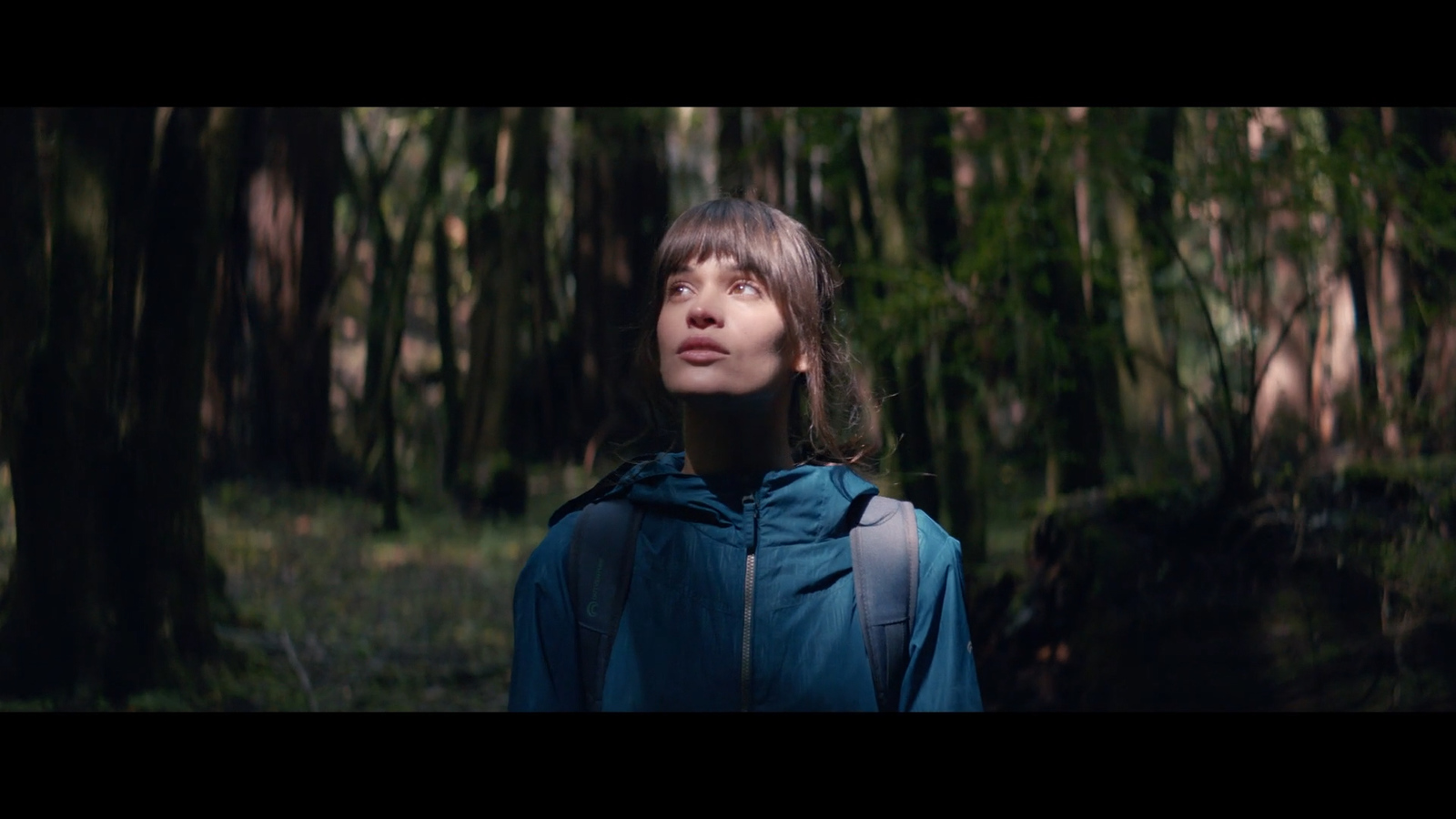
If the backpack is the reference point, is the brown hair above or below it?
above

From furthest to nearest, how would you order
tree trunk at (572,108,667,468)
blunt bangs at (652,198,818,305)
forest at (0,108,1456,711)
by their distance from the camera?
tree trunk at (572,108,667,468) < forest at (0,108,1456,711) < blunt bangs at (652,198,818,305)

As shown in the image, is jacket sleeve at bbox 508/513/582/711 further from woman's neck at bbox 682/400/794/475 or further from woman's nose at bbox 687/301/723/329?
woman's nose at bbox 687/301/723/329

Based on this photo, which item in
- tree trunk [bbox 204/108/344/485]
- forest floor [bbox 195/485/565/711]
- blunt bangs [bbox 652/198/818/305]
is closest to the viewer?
blunt bangs [bbox 652/198/818/305]

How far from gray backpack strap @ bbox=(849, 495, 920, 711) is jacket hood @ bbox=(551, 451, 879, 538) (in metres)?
0.06

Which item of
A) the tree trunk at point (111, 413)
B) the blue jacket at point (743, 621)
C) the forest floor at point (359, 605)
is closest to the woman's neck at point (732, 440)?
the blue jacket at point (743, 621)

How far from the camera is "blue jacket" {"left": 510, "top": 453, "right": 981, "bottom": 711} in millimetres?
1915

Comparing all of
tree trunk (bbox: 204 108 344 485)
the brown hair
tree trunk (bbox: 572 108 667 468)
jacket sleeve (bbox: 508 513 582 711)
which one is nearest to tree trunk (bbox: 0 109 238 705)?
tree trunk (bbox: 204 108 344 485)

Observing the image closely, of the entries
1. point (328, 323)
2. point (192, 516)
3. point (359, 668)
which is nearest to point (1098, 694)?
point (359, 668)

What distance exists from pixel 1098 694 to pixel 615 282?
6011 millimetres

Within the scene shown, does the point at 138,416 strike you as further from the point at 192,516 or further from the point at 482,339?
the point at 482,339

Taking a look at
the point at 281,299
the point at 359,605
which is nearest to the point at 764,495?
the point at 359,605

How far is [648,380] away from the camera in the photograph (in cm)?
234

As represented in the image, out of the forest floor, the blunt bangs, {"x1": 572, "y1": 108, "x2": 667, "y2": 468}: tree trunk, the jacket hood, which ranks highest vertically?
{"x1": 572, "y1": 108, "x2": 667, "y2": 468}: tree trunk

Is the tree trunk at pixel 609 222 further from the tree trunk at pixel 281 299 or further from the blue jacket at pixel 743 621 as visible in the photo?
the blue jacket at pixel 743 621
